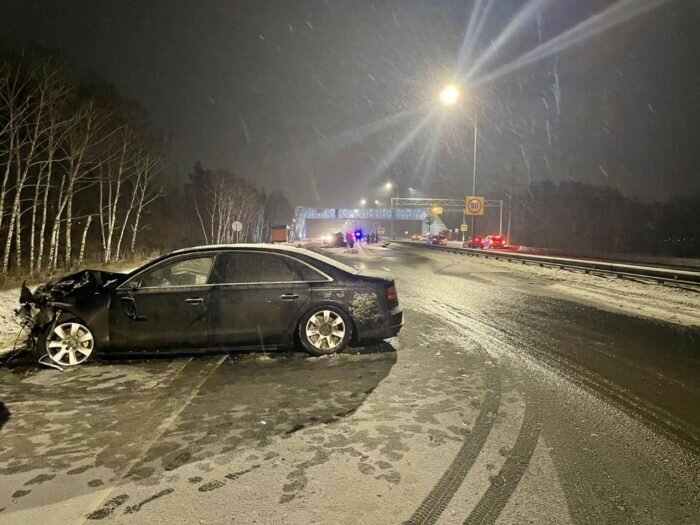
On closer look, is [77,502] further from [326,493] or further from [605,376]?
[605,376]

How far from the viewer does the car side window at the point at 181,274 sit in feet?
20.4

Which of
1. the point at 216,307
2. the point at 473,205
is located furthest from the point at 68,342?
the point at 473,205

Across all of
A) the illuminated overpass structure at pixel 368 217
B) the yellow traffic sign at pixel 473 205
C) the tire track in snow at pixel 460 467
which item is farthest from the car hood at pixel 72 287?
the illuminated overpass structure at pixel 368 217

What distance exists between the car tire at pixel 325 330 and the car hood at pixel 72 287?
8.47ft

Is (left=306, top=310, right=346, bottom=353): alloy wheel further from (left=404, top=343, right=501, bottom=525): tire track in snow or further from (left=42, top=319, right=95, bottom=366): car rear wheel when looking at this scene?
(left=42, top=319, right=95, bottom=366): car rear wheel

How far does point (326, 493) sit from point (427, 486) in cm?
68

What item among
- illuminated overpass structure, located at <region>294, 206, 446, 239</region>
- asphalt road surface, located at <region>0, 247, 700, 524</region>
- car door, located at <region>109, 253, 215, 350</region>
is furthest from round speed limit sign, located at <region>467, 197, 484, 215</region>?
illuminated overpass structure, located at <region>294, 206, 446, 239</region>

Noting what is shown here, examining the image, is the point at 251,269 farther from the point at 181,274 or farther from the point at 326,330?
the point at 326,330

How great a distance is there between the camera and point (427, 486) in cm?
310

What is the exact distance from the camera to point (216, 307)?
20.1 feet

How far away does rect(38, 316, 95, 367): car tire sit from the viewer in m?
5.87

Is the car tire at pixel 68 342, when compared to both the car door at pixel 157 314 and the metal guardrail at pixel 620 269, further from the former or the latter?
the metal guardrail at pixel 620 269

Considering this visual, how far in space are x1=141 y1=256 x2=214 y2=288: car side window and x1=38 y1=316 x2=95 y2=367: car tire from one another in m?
0.94

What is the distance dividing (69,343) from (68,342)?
17 mm
